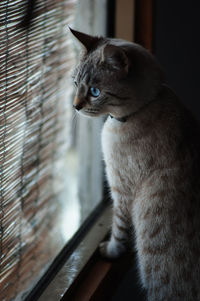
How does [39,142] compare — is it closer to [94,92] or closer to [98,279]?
[94,92]

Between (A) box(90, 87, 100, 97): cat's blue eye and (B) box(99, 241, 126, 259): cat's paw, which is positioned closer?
(A) box(90, 87, 100, 97): cat's blue eye

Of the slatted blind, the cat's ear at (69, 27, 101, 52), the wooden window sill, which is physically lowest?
the wooden window sill

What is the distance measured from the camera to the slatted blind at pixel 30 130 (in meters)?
1.15

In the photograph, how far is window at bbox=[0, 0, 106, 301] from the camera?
3.85 feet

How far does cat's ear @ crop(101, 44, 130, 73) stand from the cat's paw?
2.28 feet

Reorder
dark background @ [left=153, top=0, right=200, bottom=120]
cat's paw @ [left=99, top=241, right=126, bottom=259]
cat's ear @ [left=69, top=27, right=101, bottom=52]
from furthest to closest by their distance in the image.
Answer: dark background @ [left=153, top=0, right=200, bottom=120], cat's paw @ [left=99, top=241, right=126, bottom=259], cat's ear @ [left=69, top=27, right=101, bottom=52]

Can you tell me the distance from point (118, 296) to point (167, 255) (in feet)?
Answer: 1.45

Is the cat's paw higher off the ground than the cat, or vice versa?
the cat

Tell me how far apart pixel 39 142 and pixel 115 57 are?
559 millimetres

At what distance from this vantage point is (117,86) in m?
1.18

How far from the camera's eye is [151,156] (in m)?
1.26

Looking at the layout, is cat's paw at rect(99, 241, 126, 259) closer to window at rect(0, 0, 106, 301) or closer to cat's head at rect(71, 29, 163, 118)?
window at rect(0, 0, 106, 301)

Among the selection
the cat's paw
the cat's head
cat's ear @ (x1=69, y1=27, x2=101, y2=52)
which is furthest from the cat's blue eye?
the cat's paw

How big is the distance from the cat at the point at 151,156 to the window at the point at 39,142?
187 mm
